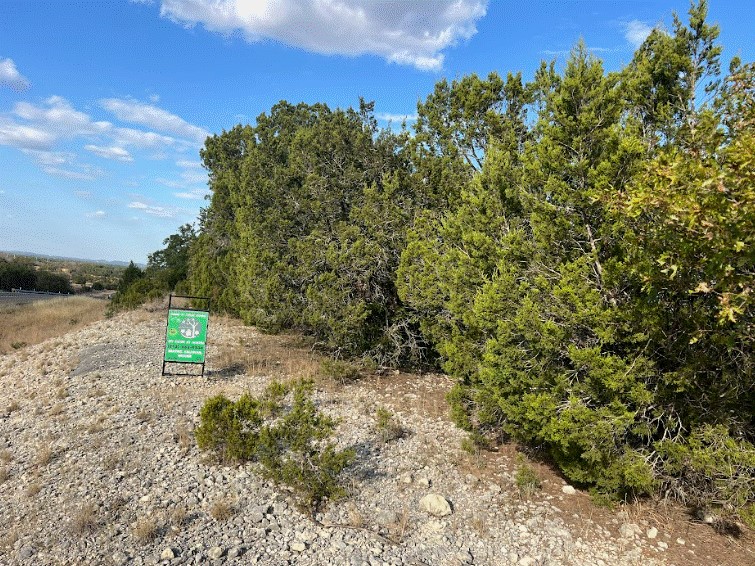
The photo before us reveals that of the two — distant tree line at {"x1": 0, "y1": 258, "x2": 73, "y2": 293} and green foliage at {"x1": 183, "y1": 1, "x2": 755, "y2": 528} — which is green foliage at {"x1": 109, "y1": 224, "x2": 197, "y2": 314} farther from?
distant tree line at {"x1": 0, "y1": 258, "x2": 73, "y2": 293}

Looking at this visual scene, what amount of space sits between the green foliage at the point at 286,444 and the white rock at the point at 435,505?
119 cm

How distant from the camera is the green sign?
12273 mm

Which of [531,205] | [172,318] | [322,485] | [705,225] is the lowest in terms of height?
[322,485]

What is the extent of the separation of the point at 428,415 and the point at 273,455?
171 inches

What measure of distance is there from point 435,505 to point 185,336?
815cm

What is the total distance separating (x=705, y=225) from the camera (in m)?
3.38

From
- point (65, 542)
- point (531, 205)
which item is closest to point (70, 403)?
point (65, 542)

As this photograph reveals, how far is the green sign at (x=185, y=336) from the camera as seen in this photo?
483 inches

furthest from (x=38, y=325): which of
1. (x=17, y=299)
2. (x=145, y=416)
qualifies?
(x=17, y=299)

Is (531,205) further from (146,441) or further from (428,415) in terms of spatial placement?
(146,441)

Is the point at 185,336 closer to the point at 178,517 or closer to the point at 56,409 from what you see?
the point at 56,409

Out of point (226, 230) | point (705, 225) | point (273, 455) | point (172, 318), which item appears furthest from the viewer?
point (226, 230)

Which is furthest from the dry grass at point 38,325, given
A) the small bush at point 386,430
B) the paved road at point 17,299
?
the small bush at point 386,430

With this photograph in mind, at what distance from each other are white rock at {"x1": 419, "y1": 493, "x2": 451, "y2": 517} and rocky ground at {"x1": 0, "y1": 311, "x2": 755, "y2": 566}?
0.07ft
